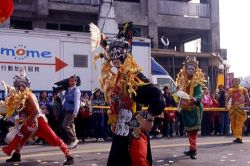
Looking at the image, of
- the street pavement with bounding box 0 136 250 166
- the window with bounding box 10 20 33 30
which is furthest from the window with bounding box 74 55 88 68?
the window with bounding box 10 20 33 30

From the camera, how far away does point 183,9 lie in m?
31.2

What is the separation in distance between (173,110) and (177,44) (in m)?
19.0

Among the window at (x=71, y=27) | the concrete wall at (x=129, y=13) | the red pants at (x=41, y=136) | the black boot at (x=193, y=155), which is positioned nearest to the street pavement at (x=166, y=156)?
the black boot at (x=193, y=155)

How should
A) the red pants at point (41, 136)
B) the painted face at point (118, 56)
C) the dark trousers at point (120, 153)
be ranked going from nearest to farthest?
the dark trousers at point (120, 153), the painted face at point (118, 56), the red pants at point (41, 136)

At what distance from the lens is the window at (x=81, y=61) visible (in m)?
15.3

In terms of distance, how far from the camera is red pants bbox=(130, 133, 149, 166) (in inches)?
202

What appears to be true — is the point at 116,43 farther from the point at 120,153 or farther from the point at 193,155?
the point at 193,155

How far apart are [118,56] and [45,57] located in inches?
361

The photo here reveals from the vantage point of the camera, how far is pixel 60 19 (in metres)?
26.8

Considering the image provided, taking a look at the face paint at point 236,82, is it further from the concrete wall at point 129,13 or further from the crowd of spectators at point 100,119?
the concrete wall at point 129,13

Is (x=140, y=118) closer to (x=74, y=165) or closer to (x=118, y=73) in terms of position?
(x=118, y=73)

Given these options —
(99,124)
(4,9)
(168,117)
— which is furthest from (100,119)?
(4,9)

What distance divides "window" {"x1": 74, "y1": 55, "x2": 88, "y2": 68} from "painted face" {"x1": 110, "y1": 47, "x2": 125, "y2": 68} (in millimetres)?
9596

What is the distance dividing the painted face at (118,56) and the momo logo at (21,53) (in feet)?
28.9
